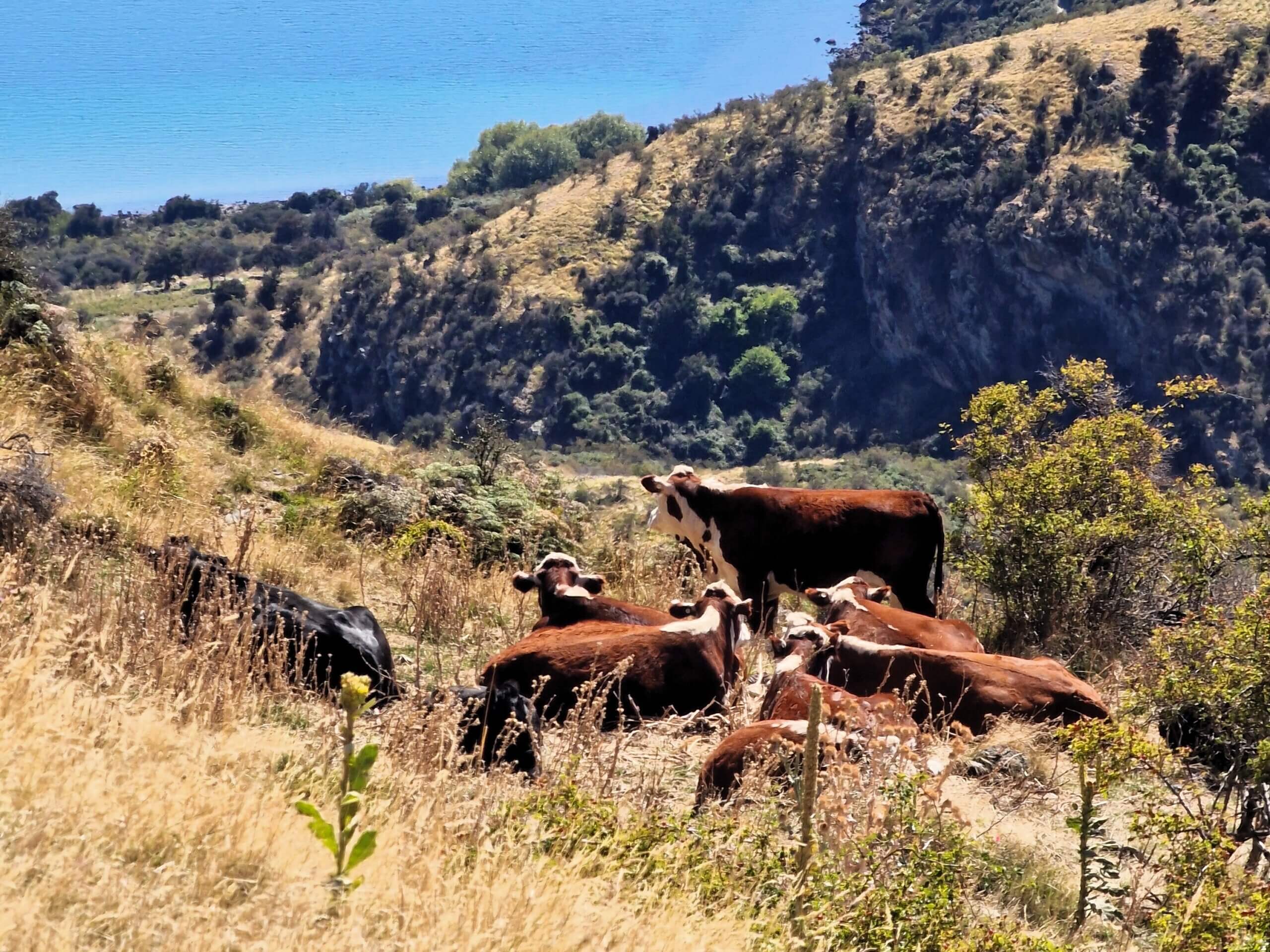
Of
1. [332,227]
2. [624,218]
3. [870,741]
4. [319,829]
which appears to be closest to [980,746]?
[870,741]

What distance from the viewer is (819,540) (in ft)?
35.7

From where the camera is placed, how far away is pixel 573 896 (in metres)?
4.01

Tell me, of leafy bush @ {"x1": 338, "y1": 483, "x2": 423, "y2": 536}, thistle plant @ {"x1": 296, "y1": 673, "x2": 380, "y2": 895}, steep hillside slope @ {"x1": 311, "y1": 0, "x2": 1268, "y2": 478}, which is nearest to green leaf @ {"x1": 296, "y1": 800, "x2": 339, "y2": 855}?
thistle plant @ {"x1": 296, "y1": 673, "x2": 380, "y2": 895}

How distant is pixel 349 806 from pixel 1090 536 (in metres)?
8.17

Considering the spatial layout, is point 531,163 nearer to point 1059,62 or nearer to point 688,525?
point 1059,62

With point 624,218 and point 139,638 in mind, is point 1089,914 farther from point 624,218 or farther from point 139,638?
point 624,218

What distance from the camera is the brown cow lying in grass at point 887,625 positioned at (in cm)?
868

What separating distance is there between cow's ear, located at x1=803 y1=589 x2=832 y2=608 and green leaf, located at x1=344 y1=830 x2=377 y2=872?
6.13 metres

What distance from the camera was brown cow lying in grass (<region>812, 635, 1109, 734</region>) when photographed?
773cm

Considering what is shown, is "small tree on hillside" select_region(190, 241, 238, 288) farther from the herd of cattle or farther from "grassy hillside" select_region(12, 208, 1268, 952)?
"grassy hillside" select_region(12, 208, 1268, 952)

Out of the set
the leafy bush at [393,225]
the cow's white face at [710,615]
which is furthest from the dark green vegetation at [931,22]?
the cow's white face at [710,615]

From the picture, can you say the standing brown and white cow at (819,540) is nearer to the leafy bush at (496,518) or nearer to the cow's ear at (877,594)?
the cow's ear at (877,594)

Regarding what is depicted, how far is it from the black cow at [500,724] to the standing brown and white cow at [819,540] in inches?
181

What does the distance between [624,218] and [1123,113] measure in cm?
3616
